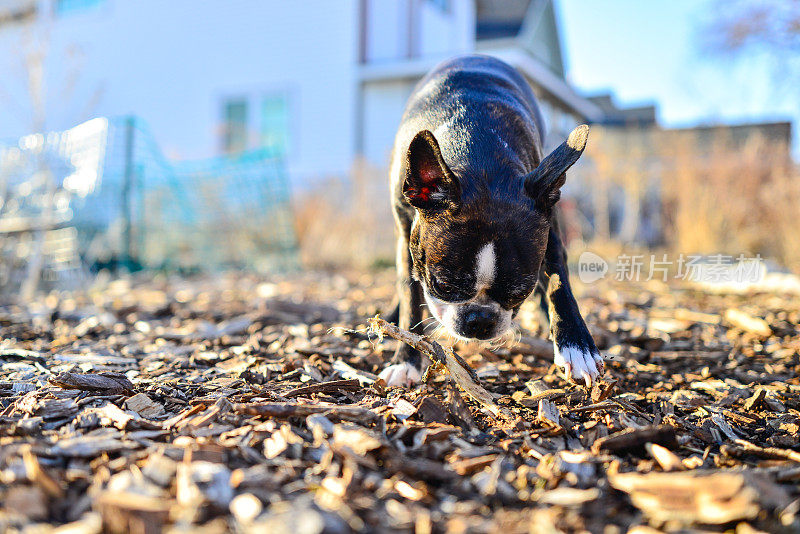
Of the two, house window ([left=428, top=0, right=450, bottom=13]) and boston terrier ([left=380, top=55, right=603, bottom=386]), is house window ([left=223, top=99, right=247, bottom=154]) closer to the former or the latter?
house window ([left=428, top=0, right=450, bottom=13])

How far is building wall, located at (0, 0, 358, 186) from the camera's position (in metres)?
13.9

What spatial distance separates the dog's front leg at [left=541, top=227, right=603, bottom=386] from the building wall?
439 inches

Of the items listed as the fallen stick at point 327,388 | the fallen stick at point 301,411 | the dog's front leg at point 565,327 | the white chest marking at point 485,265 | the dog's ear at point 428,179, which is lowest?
the fallen stick at point 327,388

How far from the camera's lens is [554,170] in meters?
2.30

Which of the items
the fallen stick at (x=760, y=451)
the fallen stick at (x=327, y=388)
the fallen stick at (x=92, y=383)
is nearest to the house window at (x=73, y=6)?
the fallen stick at (x=92, y=383)

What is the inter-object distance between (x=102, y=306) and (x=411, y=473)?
379 cm

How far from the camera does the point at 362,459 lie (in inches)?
67.4

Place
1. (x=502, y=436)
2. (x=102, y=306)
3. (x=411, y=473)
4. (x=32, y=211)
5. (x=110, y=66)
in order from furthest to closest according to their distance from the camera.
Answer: (x=110, y=66), (x=32, y=211), (x=102, y=306), (x=502, y=436), (x=411, y=473)

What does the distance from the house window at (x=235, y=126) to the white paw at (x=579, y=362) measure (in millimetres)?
12419

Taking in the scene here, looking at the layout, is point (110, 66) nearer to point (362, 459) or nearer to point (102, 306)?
point (102, 306)

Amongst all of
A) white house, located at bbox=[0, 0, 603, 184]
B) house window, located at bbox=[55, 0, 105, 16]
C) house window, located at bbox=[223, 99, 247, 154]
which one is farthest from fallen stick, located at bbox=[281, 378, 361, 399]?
house window, located at bbox=[55, 0, 105, 16]

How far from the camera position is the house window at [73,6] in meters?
16.1

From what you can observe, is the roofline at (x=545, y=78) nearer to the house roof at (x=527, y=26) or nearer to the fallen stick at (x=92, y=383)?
the house roof at (x=527, y=26)

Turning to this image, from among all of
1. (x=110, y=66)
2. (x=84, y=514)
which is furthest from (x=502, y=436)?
(x=110, y=66)
